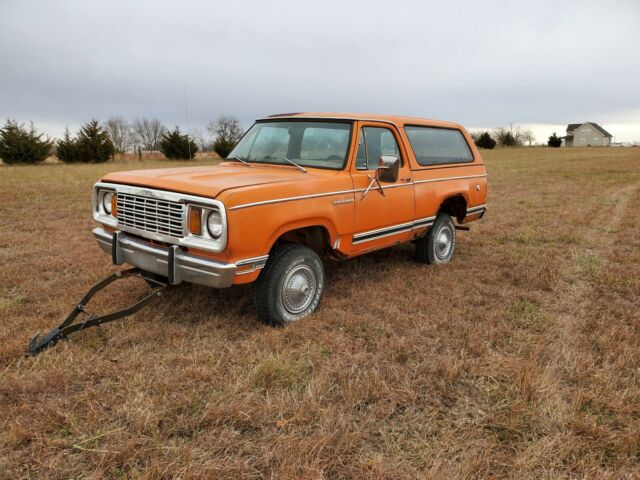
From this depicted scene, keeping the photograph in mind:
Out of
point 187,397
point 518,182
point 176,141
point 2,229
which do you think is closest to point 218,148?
point 176,141

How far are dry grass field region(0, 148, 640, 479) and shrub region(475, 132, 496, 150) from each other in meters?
55.4

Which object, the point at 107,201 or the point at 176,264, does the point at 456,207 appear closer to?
the point at 176,264

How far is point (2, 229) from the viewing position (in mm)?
8188

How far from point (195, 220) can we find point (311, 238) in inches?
50.3

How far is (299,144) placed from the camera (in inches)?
193

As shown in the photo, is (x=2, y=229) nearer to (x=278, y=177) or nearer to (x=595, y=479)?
(x=278, y=177)

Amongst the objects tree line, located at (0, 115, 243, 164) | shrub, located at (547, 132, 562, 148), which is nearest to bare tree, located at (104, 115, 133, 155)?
tree line, located at (0, 115, 243, 164)

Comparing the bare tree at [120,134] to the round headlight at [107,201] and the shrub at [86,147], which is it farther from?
the round headlight at [107,201]

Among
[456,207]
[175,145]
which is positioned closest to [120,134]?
[175,145]

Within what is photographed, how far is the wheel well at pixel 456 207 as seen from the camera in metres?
6.44

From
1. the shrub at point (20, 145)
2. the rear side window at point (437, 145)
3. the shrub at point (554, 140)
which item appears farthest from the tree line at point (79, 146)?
the shrub at point (554, 140)

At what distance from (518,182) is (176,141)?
26.8m

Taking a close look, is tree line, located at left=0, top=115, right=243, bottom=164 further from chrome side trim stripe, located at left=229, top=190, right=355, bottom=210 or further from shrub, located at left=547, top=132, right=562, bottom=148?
shrub, located at left=547, top=132, right=562, bottom=148

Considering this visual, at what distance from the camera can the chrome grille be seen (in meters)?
3.68
